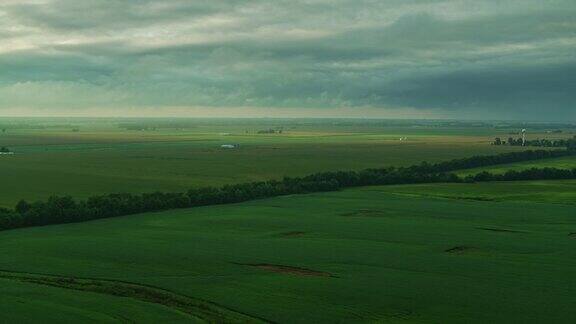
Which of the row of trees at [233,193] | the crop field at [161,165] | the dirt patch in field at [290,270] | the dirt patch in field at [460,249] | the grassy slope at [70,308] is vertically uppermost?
the crop field at [161,165]

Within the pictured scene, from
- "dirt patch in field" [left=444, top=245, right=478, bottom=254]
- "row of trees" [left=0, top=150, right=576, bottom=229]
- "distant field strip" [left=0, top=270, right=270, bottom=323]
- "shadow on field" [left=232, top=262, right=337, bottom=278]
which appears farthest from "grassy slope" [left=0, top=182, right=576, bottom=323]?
"row of trees" [left=0, top=150, right=576, bottom=229]

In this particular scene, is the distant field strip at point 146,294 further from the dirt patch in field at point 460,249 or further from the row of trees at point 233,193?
the dirt patch in field at point 460,249

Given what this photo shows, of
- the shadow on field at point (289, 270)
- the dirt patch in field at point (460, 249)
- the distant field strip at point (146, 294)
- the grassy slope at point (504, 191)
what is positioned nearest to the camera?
the distant field strip at point (146, 294)

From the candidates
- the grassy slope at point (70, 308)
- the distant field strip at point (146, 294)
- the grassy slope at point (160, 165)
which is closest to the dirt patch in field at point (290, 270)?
the distant field strip at point (146, 294)

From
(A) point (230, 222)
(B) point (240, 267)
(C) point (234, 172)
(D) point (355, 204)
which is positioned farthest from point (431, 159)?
(B) point (240, 267)

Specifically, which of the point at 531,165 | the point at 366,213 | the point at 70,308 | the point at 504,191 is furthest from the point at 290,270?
the point at 531,165

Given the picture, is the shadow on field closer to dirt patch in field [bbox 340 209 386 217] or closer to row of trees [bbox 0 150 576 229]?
dirt patch in field [bbox 340 209 386 217]
